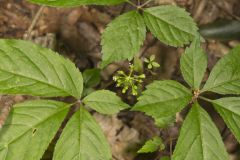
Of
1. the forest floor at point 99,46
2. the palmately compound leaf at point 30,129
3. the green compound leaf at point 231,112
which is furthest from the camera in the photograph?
the forest floor at point 99,46

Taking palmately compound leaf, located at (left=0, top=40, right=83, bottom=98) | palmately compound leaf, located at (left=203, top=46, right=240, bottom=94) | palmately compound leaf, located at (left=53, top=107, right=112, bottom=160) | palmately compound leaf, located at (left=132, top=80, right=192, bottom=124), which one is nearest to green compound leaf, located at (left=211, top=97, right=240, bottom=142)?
palmately compound leaf, located at (left=203, top=46, right=240, bottom=94)

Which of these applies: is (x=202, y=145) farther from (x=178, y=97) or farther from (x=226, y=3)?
(x=226, y=3)

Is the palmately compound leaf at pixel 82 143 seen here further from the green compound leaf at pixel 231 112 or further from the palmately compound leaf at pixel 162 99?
the green compound leaf at pixel 231 112

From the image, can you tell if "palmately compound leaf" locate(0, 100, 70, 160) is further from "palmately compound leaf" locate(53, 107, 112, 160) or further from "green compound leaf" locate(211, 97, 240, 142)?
"green compound leaf" locate(211, 97, 240, 142)

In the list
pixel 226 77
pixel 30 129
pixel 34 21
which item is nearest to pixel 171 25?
pixel 226 77

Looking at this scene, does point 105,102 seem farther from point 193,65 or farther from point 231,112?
point 231,112

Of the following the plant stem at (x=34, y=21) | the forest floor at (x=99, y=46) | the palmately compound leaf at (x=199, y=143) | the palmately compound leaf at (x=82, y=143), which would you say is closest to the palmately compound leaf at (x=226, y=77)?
the palmately compound leaf at (x=199, y=143)
